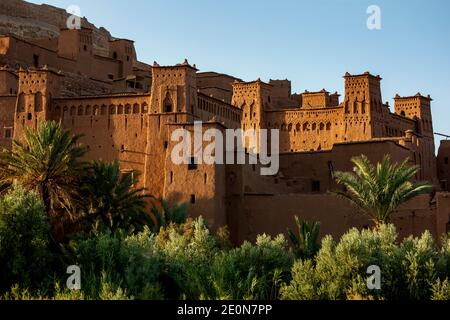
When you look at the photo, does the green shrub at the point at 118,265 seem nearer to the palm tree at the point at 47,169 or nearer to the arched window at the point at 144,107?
the palm tree at the point at 47,169

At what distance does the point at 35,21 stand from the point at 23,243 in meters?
50.9

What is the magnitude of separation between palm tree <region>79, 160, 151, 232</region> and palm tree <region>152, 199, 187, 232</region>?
17.5 inches

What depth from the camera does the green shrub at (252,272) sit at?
23.7m

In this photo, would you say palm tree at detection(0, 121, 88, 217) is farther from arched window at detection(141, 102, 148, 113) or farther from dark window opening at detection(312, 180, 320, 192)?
dark window opening at detection(312, 180, 320, 192)

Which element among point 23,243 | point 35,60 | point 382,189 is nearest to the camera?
point 23,243

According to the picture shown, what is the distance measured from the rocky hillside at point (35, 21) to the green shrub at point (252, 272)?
4342 cm

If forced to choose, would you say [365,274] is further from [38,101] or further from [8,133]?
[8,133]

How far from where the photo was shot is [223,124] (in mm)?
37906

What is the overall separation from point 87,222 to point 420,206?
500 inches

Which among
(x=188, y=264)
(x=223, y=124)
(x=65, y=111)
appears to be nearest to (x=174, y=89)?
(x=223, y=124)

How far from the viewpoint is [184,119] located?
4078cm

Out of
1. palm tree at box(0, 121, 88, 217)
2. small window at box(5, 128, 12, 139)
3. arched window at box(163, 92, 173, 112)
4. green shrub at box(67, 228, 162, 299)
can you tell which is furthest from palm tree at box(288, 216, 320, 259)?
small window at box(5, 128, 12, 139)

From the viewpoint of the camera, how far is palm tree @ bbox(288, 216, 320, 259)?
95.6ft

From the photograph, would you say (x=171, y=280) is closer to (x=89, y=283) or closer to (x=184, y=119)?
(x=89, y=283)
